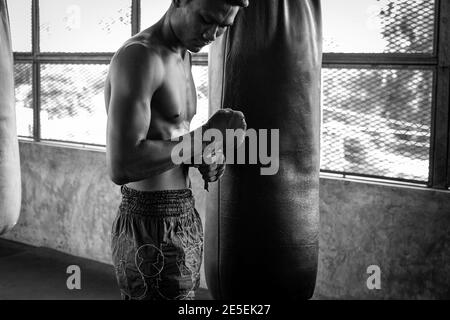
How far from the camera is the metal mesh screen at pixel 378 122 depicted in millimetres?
2492

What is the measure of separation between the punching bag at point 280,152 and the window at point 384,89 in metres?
1.05

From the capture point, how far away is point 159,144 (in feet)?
3.98

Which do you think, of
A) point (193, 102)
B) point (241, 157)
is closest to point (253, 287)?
point (241, 157)

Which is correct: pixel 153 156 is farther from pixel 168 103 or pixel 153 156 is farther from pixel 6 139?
pixel 6 139

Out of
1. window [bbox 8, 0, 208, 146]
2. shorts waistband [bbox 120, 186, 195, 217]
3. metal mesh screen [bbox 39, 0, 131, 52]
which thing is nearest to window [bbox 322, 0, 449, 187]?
window [bbox 8, 0, 208, 146]

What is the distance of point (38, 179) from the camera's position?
12.9 ft

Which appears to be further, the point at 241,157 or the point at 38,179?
the point at 38,179

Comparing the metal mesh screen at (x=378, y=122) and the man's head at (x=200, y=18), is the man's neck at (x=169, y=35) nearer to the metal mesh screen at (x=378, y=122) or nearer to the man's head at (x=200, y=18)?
the man's head at (x=200, y=18)

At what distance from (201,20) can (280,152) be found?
445mm

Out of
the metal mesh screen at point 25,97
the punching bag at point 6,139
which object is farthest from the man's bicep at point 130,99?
the metal mesh screen at point 25,97

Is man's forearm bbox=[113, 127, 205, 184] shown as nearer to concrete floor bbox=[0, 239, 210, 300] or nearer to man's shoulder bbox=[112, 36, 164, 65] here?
man's shoulder bbox=[112, 36, 164, 65]

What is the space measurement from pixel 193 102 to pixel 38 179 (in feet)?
9.22

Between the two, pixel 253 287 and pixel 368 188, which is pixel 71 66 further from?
pixel 253 287

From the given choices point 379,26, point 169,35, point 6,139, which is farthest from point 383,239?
point 6,139
